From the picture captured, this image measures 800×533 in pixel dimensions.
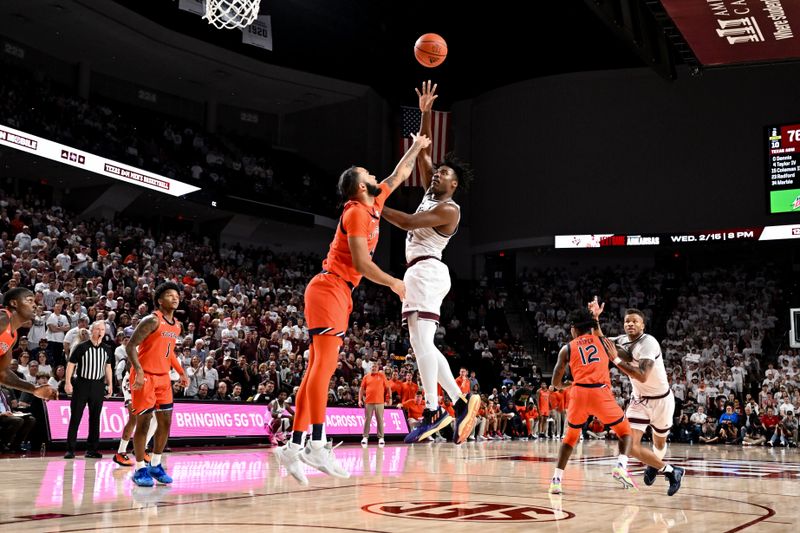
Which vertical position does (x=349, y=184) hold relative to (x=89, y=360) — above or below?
above

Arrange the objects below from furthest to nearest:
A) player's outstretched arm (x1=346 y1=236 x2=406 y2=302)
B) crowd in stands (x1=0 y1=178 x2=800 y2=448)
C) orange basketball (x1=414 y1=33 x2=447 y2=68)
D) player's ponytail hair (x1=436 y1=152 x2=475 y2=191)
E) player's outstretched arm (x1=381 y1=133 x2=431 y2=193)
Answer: crowd in stands (x1=0 y1=178 x2=800 y2=448) < orange basketball (x1=414 y1=33 x2=447 y2=68) < player's ponytail hair (x1=436 y1=152 x2=475 y2=191) < player's outstretched arm (x1=381 y1=133 x2=431 y2=193) < player's outstretched arm (x1=346 y1=236 x2=406 y2=302)

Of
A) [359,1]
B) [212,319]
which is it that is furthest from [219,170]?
[212,319]

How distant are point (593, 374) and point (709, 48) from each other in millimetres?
7838

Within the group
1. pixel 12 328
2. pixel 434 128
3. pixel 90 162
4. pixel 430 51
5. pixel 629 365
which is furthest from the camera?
pixel 434 128

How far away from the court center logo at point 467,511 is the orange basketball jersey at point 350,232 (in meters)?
1.67

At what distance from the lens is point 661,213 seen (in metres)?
27.9

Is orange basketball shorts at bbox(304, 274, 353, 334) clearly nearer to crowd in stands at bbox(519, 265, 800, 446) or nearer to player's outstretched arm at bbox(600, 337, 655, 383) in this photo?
player's outstretched arm at bbox(600, 337, 655, 383)

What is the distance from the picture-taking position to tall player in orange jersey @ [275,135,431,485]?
17.4 feet

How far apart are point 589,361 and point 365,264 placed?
3286 millimetres

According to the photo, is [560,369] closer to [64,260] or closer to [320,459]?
[320,459]

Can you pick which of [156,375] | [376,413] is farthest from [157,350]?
[376,413]

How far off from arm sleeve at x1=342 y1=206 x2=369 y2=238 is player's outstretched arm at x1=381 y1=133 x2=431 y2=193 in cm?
53

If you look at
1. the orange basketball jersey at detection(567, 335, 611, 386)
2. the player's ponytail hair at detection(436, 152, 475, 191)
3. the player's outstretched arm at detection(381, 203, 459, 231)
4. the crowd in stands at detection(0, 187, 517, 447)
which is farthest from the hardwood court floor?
the crowd in stands at detection(0, 187, 517, 447)

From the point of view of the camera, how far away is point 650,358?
26.4ft
